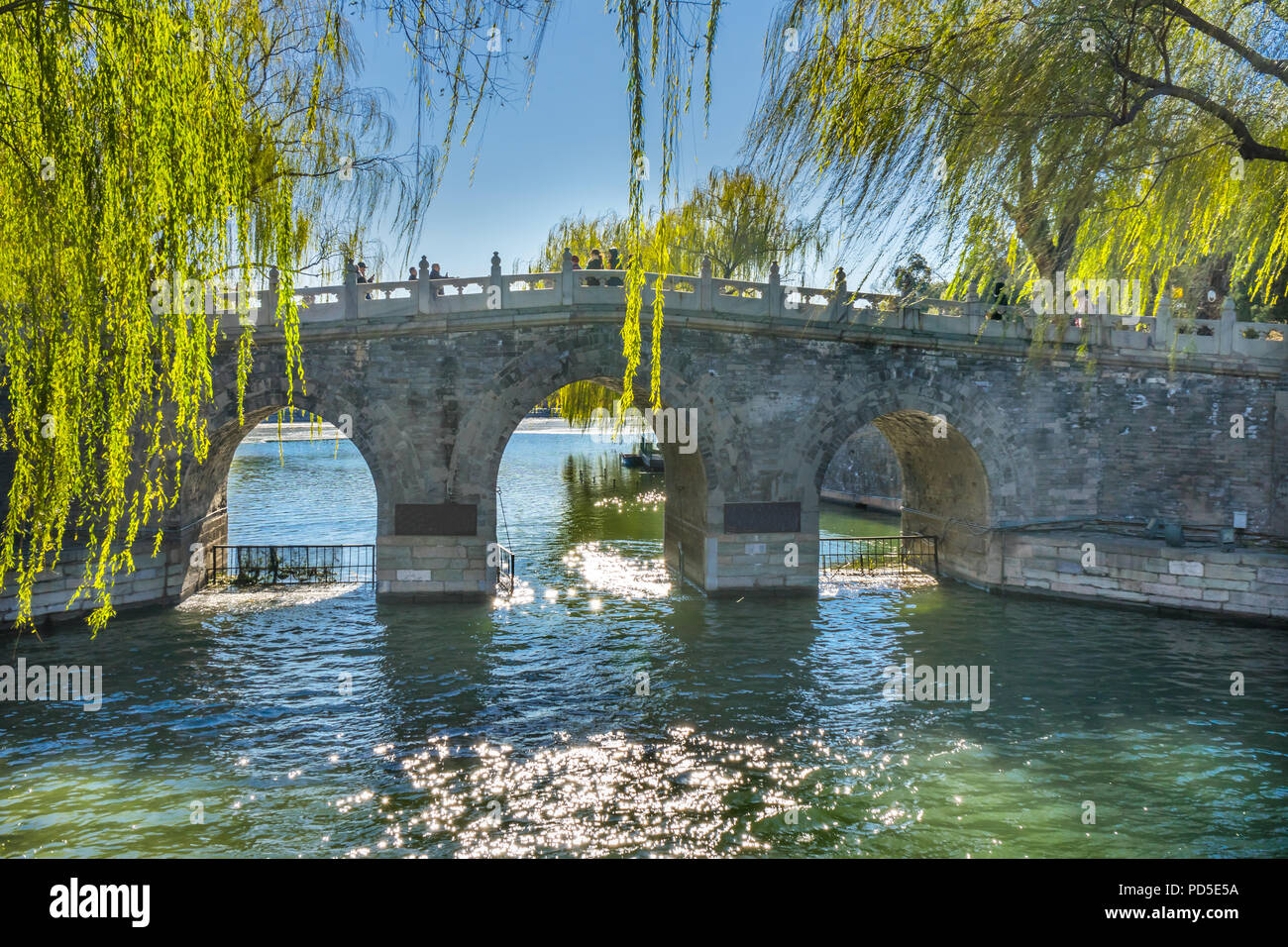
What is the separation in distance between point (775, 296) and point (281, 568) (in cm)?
1276

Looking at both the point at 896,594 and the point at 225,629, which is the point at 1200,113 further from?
the point at 225,629

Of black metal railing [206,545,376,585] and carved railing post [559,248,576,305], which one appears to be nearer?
carved railing post [559,248,576,305]

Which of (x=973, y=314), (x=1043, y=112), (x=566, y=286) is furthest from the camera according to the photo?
(x=973, y=314)

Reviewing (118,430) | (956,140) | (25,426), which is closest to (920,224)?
(956,140)

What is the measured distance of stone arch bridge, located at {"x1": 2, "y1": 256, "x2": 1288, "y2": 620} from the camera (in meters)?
16.8

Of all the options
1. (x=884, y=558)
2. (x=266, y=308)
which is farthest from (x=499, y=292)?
(x=884, y=558)

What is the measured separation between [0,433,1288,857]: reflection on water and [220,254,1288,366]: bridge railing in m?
5.77

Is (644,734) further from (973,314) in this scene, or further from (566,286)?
(973,314)

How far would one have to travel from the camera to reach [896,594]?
1867 cm

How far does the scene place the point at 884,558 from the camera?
23.3 metres

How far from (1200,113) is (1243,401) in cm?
1317

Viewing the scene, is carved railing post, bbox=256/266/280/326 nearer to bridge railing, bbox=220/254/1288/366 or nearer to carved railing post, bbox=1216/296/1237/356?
bridge railing, bbox=220/254/1288/366

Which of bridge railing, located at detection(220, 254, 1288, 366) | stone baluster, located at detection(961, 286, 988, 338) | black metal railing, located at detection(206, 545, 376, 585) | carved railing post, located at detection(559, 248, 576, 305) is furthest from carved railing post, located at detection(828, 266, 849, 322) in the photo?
black metal railing, located at detection(206, 545, 376, 585)

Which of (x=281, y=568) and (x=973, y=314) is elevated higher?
(x=973, y=314)
